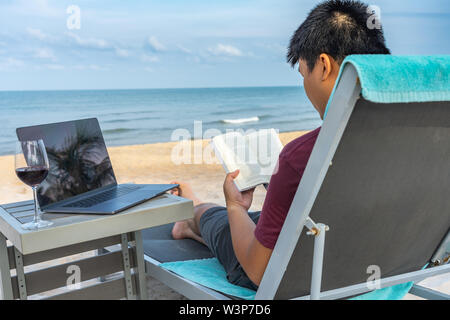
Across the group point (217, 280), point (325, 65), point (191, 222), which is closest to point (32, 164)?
point (217, 280)

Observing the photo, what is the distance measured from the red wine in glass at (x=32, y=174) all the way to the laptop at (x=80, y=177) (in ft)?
0.56

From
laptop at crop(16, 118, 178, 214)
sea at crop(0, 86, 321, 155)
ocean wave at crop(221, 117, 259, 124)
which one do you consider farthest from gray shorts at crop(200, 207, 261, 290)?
ocean wave at crop(221, 117, 259, 124)

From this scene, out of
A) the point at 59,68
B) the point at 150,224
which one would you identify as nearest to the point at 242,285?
the point at 150,224

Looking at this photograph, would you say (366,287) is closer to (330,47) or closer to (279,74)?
(330,47)

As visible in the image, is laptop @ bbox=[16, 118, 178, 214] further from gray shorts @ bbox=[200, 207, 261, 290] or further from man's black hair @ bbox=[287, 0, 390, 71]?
man's black hair @ bbox=[287, 0, 390, 71]

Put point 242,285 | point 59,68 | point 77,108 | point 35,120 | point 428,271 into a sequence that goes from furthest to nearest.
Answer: point 59,68 → point 77,108 → point 35,120 → point 242,285 → point 428,271

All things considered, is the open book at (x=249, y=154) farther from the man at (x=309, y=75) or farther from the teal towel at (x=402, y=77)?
the teal towel at (x=402, y=77)

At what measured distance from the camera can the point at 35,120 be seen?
19297 millimetres

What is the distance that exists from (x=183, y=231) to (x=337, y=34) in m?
1.44

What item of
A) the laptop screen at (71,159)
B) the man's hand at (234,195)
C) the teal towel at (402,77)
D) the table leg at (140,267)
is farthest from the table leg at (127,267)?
the teal towel at (402,77)

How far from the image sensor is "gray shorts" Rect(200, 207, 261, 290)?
5.86 feet

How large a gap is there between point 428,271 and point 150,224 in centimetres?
91

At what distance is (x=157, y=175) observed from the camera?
6.86 m

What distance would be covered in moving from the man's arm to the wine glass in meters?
0.60
